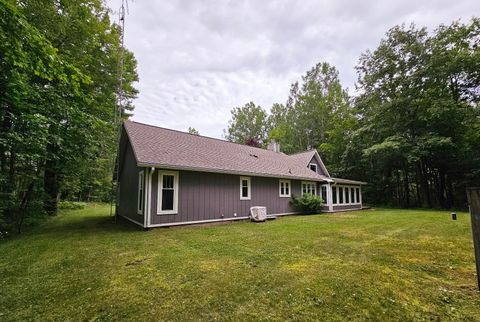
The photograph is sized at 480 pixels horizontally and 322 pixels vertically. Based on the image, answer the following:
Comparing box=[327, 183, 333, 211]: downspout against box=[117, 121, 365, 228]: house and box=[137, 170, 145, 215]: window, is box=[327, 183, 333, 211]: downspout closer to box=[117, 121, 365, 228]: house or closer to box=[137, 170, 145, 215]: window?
box=[117, 121, 365, 228]: house

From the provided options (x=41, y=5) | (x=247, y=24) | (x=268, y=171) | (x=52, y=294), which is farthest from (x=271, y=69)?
(x=52, y=294)

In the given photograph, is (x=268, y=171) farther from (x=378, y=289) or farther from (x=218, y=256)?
(x=378, y=289)

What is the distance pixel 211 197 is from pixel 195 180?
1072 mm

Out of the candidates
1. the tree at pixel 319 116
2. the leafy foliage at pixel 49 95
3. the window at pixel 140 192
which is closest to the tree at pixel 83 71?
the leafy foliage at pixel 49 95

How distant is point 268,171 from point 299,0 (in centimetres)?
755

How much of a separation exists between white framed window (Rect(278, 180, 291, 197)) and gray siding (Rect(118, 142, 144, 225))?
7304 millimetres

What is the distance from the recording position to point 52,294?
3.10 m

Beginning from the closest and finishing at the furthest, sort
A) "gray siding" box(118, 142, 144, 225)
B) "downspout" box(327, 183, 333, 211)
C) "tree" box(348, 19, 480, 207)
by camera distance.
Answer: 1. "gray siding" box(118, 142, 144, 225)
2. "downspout" box(327, 183, 333, 211)
3. "tree" box(348, 19, 480, 207)

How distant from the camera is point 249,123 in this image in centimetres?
3381

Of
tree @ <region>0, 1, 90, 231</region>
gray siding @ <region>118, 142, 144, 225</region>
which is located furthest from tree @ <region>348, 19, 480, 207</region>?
tree @ <region>0, 1, 90, 231</region>

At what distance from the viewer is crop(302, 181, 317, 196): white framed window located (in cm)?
1397

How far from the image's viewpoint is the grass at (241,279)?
2.61 meters

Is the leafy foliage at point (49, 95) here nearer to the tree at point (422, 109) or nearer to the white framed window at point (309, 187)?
the white framed window at point (309, 187)

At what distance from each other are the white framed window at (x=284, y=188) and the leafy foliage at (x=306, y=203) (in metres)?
0.57
